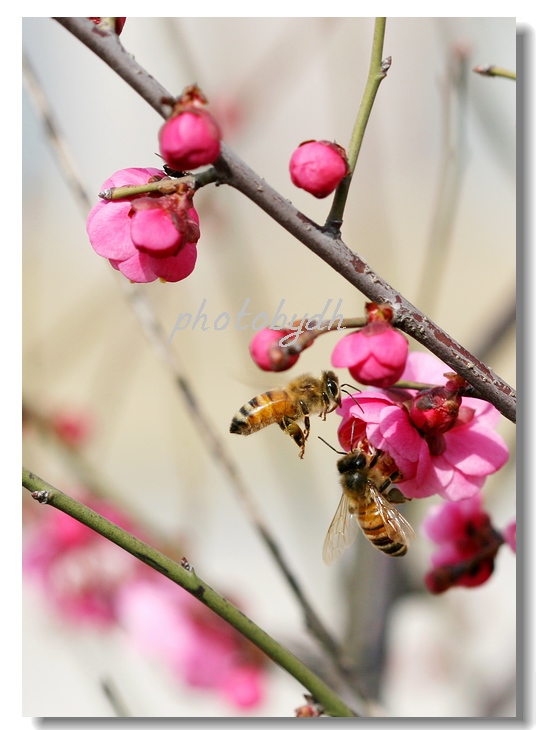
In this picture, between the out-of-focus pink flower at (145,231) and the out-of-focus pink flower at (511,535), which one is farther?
the out-of-focus pink flower at (511,535)

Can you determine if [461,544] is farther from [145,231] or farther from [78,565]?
[78,565]

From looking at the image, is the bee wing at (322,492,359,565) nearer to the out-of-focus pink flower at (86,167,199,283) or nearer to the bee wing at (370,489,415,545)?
the bee wing at (370,489,415,545)

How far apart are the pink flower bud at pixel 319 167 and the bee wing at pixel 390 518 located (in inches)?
14.4

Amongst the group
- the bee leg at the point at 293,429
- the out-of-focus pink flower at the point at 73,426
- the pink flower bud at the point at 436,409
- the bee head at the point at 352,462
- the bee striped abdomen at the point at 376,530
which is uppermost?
the out-of-focus pink flower at the point at 73,426

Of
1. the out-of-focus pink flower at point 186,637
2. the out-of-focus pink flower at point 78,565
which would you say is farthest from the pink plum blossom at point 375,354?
the out-of-focus pink flower at point 186,637

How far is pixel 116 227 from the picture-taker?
2.09ft

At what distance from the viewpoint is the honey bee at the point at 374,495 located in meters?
0.80

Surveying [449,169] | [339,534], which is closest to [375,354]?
[339,534]

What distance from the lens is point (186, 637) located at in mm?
1686

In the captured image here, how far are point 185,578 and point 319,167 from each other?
36cm

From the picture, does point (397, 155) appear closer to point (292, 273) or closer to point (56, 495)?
point (292, 273)

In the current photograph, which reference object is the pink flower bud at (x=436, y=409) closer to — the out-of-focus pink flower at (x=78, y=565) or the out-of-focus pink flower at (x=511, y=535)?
the out-of-focus pink flower at (x=511, y=535)
